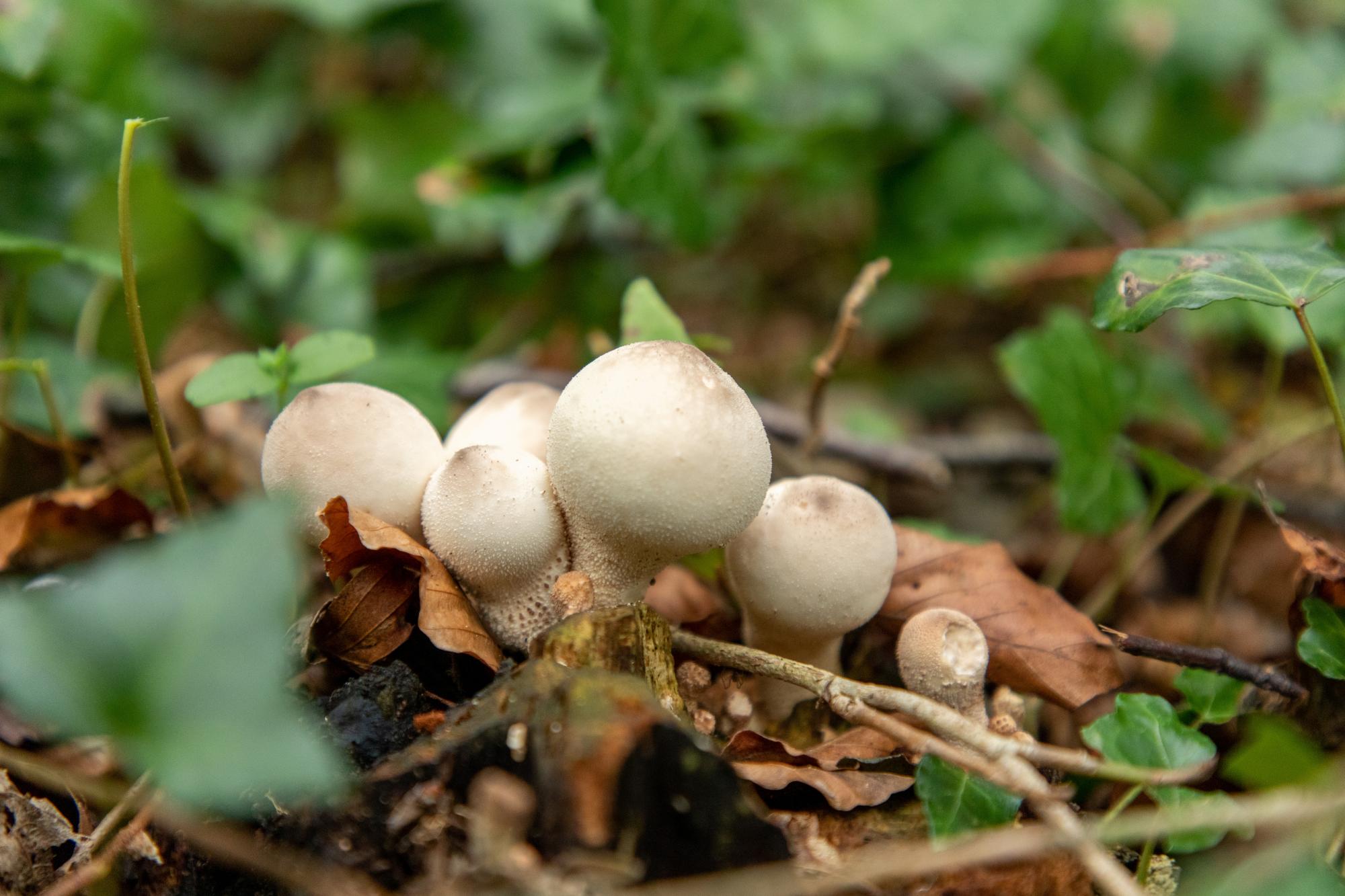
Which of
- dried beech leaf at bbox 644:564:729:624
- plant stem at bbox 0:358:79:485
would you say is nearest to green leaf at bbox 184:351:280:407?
plant stem at bbox 0:358:79:485

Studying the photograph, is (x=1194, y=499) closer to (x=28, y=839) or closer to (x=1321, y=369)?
(x=1321, y=369)

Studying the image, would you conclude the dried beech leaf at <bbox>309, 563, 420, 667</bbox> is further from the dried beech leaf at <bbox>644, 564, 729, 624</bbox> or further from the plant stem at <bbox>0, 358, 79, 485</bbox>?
the plant stem at <bbox>0, 358, 79, 485</bbox>

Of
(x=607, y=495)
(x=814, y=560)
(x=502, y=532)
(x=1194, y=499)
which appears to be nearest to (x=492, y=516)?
(x=502, y=532)

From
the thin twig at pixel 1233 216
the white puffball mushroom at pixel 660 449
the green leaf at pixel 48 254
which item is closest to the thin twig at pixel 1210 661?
the white puffball mushroom at pixel 660 449

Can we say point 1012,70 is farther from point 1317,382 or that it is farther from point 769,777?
point 769,777

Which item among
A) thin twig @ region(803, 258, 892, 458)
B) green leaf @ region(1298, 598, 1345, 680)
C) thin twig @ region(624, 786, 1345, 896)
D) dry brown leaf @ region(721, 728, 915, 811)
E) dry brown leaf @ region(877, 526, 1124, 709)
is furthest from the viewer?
thin twig @ region(803, 258, 892, 458)
